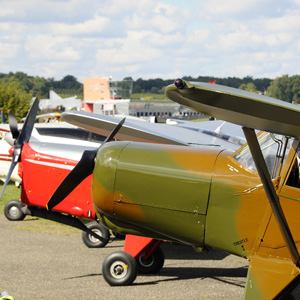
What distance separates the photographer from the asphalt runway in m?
5.98

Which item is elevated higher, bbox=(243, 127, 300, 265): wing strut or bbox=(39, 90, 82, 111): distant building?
bbox=(243, 127, 300, 265): wing strut

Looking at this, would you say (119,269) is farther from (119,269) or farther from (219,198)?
(219,198)

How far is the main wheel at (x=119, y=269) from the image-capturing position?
6297 millimetres

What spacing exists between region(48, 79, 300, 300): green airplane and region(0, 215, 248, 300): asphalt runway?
3.83ft

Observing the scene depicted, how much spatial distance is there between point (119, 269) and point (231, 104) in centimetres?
376

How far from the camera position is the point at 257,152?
3877 millimetres

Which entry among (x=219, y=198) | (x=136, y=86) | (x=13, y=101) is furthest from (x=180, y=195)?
(x=136, y=86)

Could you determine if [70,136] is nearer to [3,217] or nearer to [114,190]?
[3,217]

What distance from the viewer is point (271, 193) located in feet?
13.4

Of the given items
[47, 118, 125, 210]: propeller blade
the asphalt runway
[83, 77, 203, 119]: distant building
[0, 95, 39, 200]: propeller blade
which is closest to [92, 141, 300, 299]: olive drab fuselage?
[47, 118, 125, 210]: propeller blade

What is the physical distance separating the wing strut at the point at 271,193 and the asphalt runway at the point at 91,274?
5.83ft

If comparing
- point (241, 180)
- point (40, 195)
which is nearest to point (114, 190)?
point (241, 180)

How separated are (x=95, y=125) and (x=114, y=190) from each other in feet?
17.3

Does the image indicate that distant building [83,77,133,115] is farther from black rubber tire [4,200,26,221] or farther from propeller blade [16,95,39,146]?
propeller blade [16,95,39,146]
